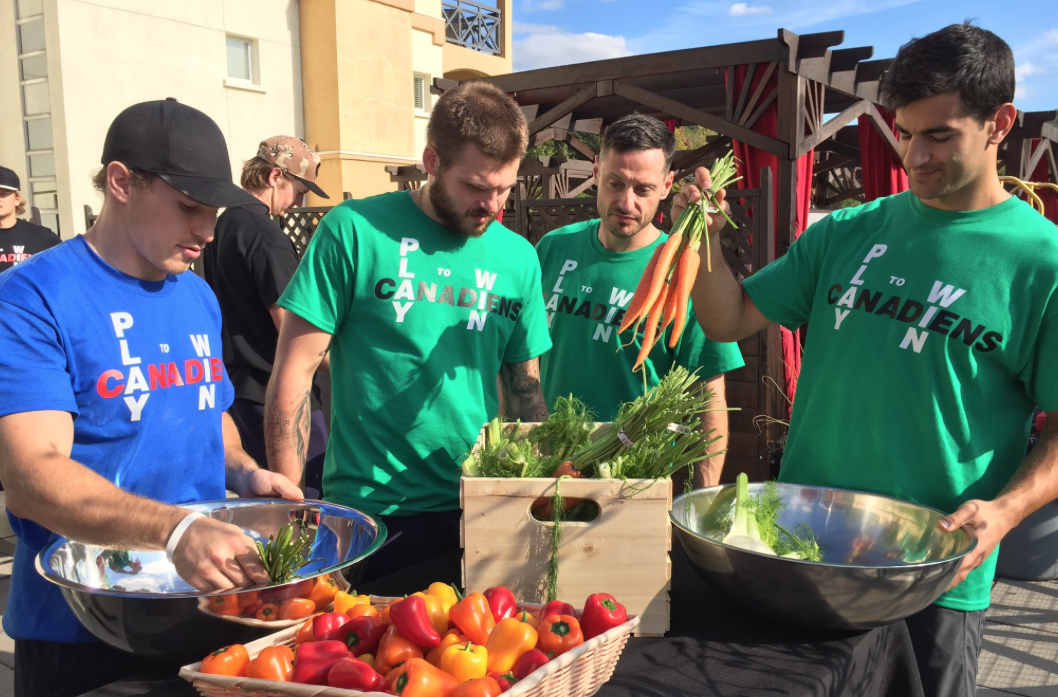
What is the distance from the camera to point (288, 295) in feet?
6.90

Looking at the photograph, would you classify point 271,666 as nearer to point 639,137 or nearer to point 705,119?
point 639,137

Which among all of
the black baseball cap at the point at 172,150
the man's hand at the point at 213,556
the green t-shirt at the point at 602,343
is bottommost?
the man's hand at the point at 213,556

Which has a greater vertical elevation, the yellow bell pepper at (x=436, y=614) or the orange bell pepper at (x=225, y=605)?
the orange bell pepper at (x=225, y=605)

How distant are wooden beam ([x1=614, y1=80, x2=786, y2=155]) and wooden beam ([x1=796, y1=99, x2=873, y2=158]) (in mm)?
186

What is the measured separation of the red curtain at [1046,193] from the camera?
919cm

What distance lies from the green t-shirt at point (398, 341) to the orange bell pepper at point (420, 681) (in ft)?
3.24

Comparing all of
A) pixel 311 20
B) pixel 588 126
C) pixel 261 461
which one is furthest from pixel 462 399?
pixel 311 20

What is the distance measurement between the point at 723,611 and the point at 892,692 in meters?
0.43

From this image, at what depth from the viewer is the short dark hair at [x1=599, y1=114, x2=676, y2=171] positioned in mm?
2787

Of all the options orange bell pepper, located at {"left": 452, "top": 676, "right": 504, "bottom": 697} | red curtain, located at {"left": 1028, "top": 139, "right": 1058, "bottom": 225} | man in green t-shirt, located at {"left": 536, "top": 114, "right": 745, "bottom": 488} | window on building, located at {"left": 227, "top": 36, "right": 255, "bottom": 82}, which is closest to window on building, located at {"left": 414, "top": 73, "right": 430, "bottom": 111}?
window on building, located at {"left": 227, "top": 36, "right": 255, "bottom": 82}

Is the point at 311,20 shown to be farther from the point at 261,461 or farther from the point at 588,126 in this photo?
the point at 261,461

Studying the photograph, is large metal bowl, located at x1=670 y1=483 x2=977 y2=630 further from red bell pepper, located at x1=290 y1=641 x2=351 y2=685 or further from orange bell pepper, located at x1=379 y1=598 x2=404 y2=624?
red bell pepper, located at x1=290 y1=641 x2=351 y2=685

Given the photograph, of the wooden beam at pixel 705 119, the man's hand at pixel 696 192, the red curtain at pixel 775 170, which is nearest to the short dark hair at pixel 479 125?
the man's hand at pixel 696 192

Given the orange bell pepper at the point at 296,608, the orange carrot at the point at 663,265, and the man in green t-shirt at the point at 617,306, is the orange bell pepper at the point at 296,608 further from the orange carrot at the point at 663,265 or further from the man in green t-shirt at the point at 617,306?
the man in green t-shirt at the point at 617,306
